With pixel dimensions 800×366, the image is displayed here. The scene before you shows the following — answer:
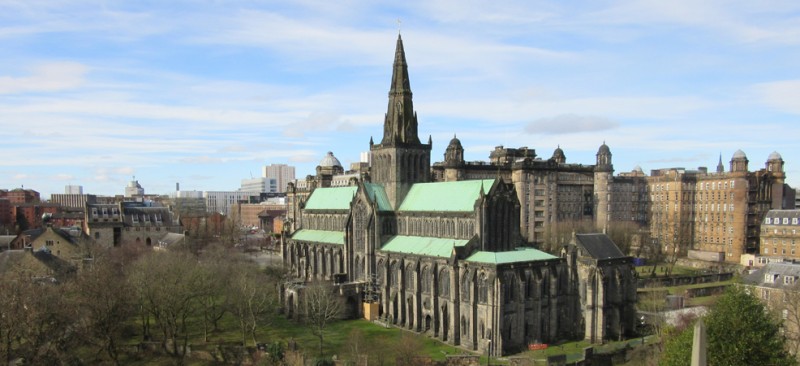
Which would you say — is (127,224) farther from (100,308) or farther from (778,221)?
(778,221)

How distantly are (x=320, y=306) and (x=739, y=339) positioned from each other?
40.6 m

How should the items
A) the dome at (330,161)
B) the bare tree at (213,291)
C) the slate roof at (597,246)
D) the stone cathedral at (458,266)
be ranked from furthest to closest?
1. the dome at (330,161)
2. the slate roof at (597,246)
3. the bare tree at (213,291)
4. the stone cathedral at (458,266)

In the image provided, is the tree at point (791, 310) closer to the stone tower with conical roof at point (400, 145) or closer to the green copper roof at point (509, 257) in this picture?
the green copper roof at point (509, 257)

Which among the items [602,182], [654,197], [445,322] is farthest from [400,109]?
[654,197]

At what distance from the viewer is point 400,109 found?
84.9m

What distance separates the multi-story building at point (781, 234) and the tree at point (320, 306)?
88.5 m

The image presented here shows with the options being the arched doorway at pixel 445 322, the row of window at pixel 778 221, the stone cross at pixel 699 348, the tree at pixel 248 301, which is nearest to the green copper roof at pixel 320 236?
the tree at pixel 248 301

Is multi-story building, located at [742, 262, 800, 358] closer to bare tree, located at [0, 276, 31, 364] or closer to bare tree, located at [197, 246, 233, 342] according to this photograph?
bare tree, located at [197, 246, 233, 342]

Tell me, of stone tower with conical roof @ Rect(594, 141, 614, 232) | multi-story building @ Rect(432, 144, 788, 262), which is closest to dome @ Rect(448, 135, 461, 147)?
multi-story building @ Rect(432, 144, 788, 262)

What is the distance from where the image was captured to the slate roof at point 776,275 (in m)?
72.4

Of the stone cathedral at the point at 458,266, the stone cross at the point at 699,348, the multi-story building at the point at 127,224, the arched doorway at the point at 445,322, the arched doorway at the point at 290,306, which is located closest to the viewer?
the stone cross at the point at 699,348

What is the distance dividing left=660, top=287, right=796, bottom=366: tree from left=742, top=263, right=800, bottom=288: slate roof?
37.0 metres

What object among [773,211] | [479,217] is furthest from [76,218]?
[773,211]

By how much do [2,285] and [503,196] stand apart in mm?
51610
